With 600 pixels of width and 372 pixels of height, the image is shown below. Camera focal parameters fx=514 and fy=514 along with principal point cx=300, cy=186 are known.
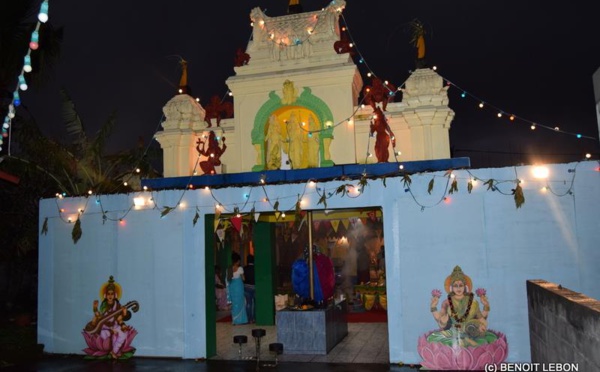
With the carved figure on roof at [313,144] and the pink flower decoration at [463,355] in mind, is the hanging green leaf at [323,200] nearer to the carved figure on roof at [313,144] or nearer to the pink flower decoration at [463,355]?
the pink flower decoration at [463,355]

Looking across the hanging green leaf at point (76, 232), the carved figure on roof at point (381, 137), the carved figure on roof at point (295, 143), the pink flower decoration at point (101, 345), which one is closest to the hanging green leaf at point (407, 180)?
the carved figure on roof at point (381, 137)

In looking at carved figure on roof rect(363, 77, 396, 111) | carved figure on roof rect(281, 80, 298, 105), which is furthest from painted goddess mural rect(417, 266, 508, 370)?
carved figure on roof rect(281, 80, 298, 105)

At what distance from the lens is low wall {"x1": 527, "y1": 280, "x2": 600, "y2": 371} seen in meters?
4.49

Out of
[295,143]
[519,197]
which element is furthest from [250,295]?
[519,197]

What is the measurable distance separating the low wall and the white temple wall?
3.60 ft

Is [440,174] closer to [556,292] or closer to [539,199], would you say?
[539,199]

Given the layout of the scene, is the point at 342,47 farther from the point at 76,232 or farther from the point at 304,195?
the point at 76,232

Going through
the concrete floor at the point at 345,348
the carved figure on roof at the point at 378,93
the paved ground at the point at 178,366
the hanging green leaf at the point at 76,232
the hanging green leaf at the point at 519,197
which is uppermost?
the carved figure on roof at the point at 378,93

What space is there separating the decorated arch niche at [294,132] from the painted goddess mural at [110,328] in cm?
502

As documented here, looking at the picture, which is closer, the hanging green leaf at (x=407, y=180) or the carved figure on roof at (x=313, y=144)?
the hanging green leaf at (x=407, y=180)

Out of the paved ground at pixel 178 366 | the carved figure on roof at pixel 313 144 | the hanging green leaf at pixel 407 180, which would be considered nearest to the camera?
the paved ground at pixel 178 366

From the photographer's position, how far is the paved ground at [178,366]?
8758mm

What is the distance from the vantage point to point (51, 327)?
35.1 feet

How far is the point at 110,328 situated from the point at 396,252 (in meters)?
5.82
